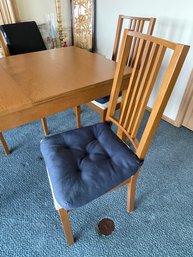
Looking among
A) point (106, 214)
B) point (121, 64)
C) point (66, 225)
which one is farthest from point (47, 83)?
point (106, 214)

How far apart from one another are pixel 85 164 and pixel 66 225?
337mm

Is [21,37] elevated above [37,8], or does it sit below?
below

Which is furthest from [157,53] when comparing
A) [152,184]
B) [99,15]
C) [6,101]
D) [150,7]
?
[99,15]

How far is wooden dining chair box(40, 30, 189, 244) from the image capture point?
0.79 m

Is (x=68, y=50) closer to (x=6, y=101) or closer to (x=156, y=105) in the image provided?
(x=6, y=101)

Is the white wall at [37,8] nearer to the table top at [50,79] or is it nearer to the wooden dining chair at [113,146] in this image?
the table top at [50,79]

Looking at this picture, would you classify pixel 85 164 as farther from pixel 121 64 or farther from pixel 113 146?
pixel 121 64

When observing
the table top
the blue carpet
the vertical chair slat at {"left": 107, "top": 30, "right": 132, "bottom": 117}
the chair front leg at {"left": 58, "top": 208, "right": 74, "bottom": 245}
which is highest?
the vertical chair slat at {"left": 107, "top": 30, "right": 132, "bottom": 117}

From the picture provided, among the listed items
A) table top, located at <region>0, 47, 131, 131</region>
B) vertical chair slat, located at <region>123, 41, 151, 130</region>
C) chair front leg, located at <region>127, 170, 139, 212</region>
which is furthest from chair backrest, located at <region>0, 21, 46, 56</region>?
chair front leg, located at <region>127, 170, 139, 212</region>

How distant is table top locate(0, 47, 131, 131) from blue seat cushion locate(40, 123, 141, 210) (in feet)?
0.67

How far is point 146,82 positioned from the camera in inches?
35.9

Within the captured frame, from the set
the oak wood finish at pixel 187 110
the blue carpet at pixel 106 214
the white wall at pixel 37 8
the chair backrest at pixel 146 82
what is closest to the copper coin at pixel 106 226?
the blue carpet at pixel 106 214

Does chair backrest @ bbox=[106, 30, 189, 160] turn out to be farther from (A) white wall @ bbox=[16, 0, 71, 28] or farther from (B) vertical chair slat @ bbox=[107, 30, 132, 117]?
(A) white wall @ bbox=[16, 0, 71, 28]

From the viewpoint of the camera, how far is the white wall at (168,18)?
1.54 metres
